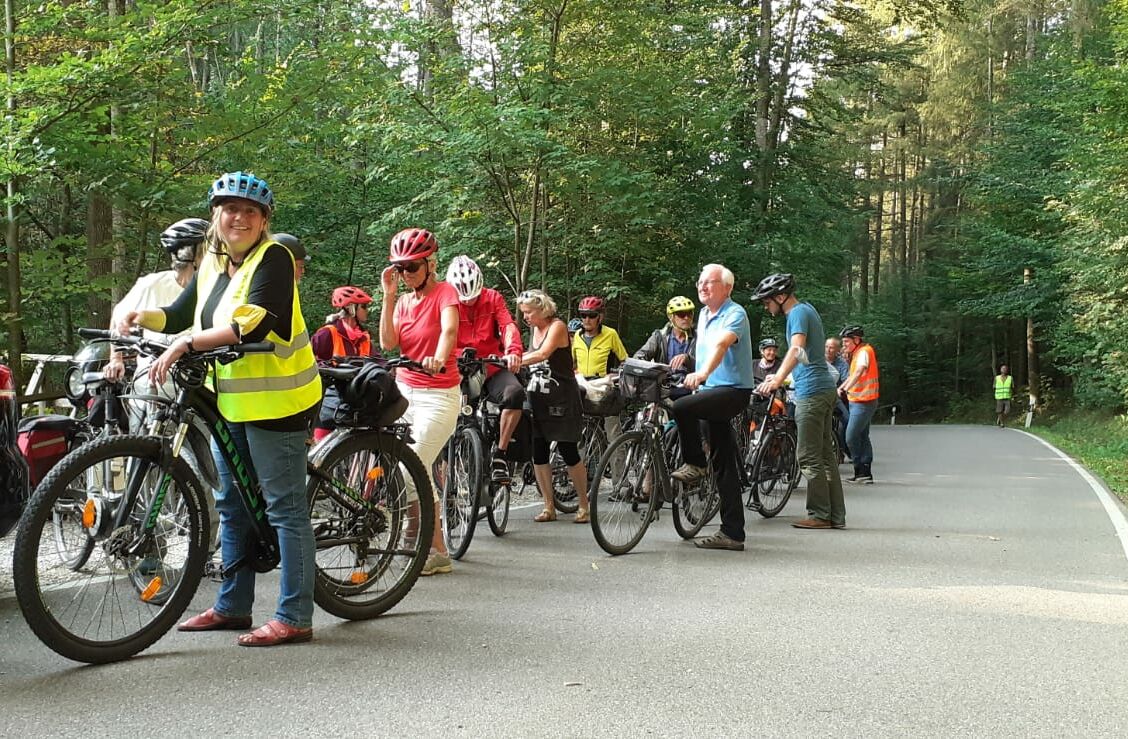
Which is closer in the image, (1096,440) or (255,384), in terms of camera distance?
(255,384)

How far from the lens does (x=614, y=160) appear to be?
15273 mm

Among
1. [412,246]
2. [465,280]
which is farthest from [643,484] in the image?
[412,246]

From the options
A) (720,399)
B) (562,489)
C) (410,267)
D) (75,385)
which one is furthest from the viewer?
(562,489)

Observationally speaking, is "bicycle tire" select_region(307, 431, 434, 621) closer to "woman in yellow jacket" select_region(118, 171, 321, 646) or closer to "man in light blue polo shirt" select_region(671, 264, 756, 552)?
"woman in yellow jacket" select_region(118, 171, 321, 646)

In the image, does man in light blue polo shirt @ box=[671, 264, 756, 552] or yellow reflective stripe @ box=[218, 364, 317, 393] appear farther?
man in light blue polo shirt @ box=[671, 264, 756, 552]

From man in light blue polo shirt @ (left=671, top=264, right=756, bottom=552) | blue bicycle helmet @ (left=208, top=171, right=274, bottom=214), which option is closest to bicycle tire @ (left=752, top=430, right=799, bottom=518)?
man in light blue polo shirt @ (left=671, top=264, right=756, bottom=552)

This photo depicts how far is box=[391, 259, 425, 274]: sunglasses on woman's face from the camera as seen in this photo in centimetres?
616

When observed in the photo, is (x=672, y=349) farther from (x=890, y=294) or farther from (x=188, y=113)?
(x=890, y=294)

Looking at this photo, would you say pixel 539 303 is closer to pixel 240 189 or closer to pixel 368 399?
pixel 368 399

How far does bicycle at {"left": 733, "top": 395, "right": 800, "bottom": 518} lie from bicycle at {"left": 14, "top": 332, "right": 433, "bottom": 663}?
4.89m

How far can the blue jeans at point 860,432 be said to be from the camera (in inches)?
529

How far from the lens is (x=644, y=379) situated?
7.58 meters

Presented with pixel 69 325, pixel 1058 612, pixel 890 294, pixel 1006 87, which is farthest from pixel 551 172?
pixel 890 294

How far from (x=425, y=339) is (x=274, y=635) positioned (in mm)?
2309
